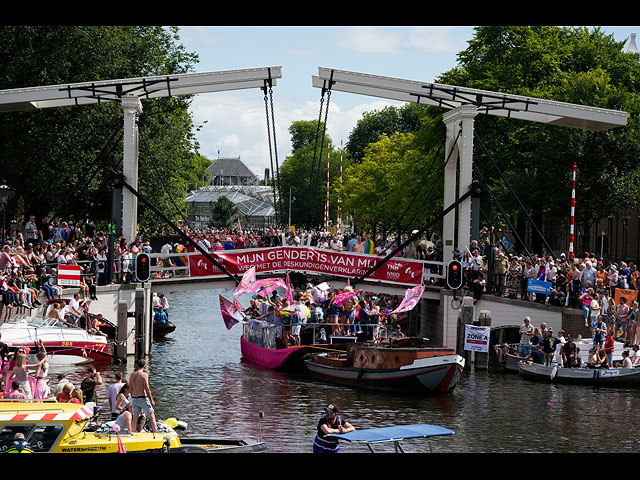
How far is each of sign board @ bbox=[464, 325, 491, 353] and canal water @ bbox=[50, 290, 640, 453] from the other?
3.00ft

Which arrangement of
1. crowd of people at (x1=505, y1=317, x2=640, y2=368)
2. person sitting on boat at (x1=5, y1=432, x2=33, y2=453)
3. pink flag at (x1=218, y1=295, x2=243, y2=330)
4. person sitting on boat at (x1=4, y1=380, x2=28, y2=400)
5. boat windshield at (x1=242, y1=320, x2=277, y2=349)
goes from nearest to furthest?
1. person sitting on boat at (x1=5, y1=432, x2=33, y2=453)
2. person sitting on boat at (x1=4, y1=380, x2=28, y2=400)
3. crowd of people at (x1=505, y1=317, x2=640, y2=368)
4. boat windshield at (x1=242, y1=320, x2=277, y2=349)
5. pink flag at (x1=218, y1=295, x2=243, y2=330)

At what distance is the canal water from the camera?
20656 millimetres

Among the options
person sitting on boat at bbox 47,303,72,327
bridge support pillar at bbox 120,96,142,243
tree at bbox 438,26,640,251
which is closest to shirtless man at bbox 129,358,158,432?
person sitting on boat at bbox 47,303,72,327

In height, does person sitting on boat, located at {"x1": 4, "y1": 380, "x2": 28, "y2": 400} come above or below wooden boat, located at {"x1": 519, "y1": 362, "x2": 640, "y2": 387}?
above

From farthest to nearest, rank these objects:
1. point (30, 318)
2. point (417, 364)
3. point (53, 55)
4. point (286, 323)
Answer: point (53, 55), point (286, 323), point (30, 318), point (417, 364)

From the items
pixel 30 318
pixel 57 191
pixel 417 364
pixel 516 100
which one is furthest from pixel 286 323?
pixel 57 191

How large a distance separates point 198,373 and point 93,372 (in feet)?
33.9

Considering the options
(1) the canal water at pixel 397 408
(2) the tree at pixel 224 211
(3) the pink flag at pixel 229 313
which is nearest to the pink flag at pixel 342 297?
(1) the canal water at pixel 397 408

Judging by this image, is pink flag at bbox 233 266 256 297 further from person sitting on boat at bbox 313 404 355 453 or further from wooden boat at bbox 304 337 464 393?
person sitting on boat at bbox 313 404 355 453

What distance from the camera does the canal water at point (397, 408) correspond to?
2066cm

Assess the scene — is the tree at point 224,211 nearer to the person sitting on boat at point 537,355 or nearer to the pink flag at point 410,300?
the person sitting on boat at point 537,355
